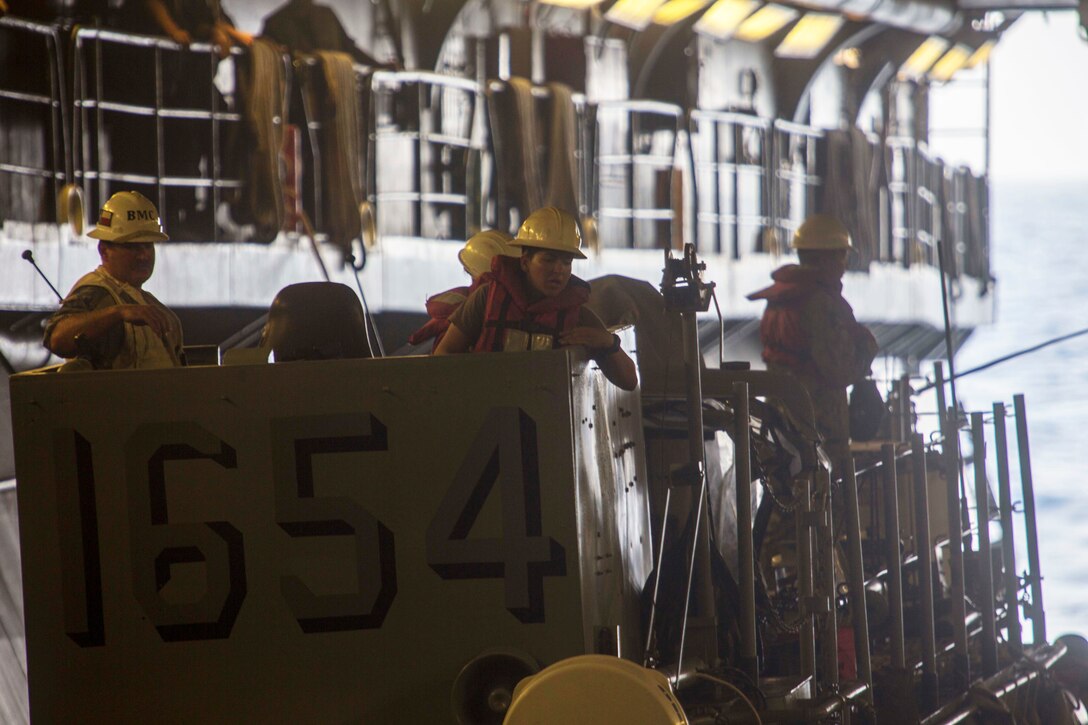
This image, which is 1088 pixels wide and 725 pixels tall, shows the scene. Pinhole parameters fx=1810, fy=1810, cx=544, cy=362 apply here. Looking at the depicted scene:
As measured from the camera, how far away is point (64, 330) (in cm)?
604

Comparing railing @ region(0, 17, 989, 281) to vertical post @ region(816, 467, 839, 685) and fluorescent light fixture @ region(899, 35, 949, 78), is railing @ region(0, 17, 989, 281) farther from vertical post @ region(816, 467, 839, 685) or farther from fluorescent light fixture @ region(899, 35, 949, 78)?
vertical post @ region(816, 467, 839, 685)

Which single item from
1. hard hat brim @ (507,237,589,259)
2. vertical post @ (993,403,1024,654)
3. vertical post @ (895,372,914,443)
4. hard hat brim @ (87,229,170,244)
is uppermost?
Result: hard hat brim @ (87,229,170,244)

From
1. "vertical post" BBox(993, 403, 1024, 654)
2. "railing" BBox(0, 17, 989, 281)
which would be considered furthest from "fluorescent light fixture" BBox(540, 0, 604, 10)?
"vertical post" BBox(993, 403, 1024, 654)

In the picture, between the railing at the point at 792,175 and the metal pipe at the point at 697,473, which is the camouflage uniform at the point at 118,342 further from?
the railing at the point at 792,175

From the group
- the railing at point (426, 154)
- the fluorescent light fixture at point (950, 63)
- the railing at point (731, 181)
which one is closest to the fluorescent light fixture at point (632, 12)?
the railing at point (731, 181)

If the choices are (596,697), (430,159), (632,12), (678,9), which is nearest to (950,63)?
(678,9)

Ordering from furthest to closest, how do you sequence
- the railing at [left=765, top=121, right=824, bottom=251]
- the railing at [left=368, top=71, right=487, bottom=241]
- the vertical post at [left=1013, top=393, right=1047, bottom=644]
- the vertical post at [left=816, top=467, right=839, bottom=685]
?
the railing at [left=765, top=121, right=824, bottom=251] → the railing at [left=368, top=71, right=487, bottom=241] → the vertical post at [left=1013, top=393, right=1047, bottom=644] → the vertical post at [left=816, top=467, right=839, bottom=685]

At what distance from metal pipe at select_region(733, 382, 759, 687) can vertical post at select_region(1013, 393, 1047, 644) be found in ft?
12.5

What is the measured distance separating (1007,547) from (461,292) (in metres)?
3.75

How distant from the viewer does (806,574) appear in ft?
22.1

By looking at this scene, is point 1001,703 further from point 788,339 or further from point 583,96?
point 583,96

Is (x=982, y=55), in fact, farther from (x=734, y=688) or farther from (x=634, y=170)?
(x=734, y=688)

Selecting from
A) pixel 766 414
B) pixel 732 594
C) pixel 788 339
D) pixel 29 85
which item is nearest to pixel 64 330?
pixel 732 594

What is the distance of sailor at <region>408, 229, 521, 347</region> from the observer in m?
7.08
